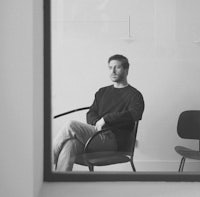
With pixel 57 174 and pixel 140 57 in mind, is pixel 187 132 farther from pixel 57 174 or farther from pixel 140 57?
pixel 57 174

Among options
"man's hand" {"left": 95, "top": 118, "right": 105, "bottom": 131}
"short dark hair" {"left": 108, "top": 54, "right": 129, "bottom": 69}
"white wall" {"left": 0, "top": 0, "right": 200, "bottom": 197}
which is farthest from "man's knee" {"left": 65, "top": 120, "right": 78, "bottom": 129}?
"short dark hair" {"left": 108, "top": 54, "right": 129, "bottom": 69}

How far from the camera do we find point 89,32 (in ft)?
5.04

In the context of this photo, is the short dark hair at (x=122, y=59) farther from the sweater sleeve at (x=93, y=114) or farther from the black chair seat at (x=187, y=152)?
the black chair seat at (x=187, y=152)

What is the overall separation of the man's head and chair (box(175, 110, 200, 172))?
→ 0.33 metres

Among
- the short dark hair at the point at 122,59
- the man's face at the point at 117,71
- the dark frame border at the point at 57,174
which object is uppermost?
the short dark hair at the point at 122,59

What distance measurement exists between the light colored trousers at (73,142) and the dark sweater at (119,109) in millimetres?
38

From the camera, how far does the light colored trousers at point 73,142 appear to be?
1.54 metres

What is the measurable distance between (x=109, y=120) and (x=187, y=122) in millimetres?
364

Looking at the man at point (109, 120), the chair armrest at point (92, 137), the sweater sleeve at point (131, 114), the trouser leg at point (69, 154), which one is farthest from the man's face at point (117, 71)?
the trouser leg at point (69, 154)

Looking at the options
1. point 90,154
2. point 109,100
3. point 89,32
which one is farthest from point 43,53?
point 90,154

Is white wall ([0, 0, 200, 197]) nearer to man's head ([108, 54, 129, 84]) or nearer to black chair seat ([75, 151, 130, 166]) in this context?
black chair seat ([75, 151, 130, 166])

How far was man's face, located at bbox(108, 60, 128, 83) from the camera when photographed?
60.9 inches

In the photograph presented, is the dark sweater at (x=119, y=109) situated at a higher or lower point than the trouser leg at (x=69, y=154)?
higher

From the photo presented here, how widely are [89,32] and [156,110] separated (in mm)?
489
